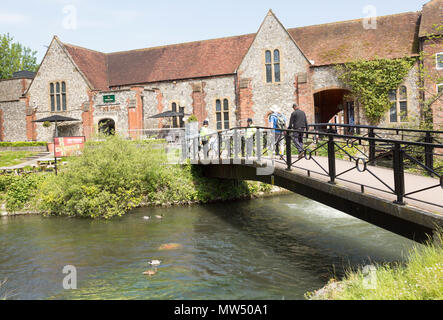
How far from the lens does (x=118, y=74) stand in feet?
114

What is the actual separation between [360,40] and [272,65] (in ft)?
A: 20.8

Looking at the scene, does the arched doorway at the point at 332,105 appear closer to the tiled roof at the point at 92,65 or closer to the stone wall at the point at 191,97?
the stone wall at the point at 191,97

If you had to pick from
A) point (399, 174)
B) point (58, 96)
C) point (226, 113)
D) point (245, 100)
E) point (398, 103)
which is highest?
point (58, 96)

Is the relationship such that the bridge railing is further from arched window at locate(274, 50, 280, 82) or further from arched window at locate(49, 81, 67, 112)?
arched window at locate(49, 81, 67, 112)

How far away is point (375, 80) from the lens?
1031 inches

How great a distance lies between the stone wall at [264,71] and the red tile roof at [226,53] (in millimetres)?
1301

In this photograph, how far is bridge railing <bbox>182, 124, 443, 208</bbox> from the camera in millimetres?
6863

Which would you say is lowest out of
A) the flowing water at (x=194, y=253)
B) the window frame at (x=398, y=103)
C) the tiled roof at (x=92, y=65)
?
the flowing water at (x=194, y=253)

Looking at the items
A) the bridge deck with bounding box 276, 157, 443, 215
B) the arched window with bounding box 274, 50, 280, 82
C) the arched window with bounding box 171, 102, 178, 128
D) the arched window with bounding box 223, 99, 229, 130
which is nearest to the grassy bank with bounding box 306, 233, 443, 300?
the bridge deck with bounding box 276, 157, 443, 215

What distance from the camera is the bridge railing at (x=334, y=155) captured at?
6.86 meters

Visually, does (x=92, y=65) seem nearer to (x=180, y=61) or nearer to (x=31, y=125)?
(x=31, y=125)

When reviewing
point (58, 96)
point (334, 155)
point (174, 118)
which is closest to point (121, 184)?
point (334, 155)

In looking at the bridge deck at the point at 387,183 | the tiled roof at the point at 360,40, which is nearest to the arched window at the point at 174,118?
the tiled roof at the point at 360,40
